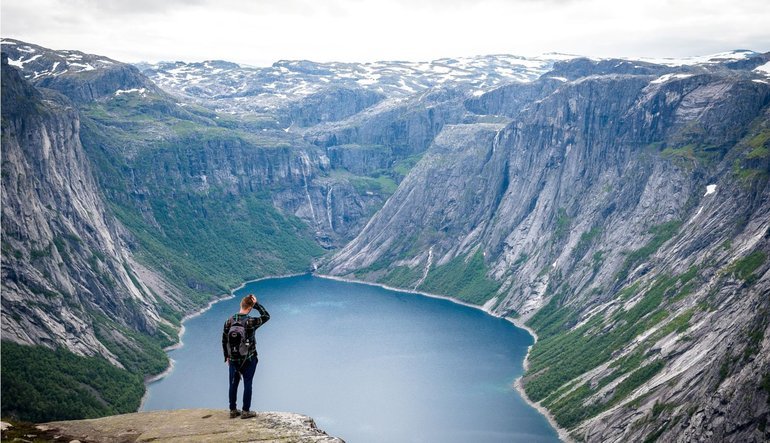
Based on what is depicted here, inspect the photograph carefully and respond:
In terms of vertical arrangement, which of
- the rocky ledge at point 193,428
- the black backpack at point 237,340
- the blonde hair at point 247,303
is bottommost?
the rocky ledge at point 193,428

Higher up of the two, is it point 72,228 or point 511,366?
point 72,228

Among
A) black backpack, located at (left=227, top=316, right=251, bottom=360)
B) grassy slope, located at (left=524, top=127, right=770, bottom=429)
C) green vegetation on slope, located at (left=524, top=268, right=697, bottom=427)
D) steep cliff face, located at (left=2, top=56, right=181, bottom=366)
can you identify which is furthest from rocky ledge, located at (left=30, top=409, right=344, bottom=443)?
steep cliff face, located at (left=2, top=56, right=181, bottom=366)

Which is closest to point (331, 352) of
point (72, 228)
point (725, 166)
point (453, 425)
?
point (453, 425)

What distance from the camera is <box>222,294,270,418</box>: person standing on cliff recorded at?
119 feet

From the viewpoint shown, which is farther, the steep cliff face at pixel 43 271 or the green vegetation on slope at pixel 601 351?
the steep cliff face at pixel 43 271

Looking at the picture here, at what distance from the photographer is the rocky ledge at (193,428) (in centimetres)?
3522

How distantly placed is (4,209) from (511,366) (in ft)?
349

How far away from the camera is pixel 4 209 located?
6457 inches

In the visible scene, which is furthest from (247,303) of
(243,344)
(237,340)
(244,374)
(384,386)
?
(384,386)

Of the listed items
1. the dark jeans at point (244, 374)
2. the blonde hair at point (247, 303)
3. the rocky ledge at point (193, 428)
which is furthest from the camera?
the dark jeans at point (244, 374)

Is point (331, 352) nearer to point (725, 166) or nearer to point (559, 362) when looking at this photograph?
point (559, 362)

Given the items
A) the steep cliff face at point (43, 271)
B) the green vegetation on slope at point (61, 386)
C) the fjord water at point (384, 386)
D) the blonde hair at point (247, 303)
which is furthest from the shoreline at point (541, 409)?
the blonde hair at point (247, 303)

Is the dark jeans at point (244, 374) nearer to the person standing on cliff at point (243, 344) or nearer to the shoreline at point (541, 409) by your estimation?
the person standing on cliff at point (243, 344)

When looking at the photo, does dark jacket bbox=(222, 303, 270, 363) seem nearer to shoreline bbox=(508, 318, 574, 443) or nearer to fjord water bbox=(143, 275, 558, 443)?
fjord water bbox=(143, 275, 558, 443)
